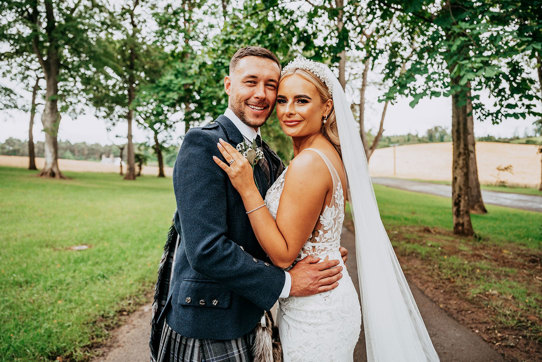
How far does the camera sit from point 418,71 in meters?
4.43

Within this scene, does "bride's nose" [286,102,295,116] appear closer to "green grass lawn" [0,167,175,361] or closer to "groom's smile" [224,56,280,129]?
"groom's smile" [224,56,280,129]

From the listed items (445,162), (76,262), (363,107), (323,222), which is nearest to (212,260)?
(323,222)

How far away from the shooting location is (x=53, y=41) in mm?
21297

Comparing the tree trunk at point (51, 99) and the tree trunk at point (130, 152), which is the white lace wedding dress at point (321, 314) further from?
the tree trunk at point (130, 152)

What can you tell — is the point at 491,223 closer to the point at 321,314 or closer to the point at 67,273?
the point at 321,314

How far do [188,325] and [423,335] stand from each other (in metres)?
1.83

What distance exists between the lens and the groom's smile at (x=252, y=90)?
204 cm

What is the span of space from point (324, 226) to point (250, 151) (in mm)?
705

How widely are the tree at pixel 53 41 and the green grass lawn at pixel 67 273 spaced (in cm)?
1388

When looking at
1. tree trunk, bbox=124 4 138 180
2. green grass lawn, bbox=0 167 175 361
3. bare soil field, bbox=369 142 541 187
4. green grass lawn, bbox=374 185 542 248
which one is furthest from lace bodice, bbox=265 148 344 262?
bare soil field, bbox=369 142 541 187

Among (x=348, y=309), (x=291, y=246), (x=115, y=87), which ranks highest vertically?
(x=115, y=87)

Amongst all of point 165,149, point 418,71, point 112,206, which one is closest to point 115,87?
point 165,149

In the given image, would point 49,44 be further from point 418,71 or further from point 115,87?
point 418,71

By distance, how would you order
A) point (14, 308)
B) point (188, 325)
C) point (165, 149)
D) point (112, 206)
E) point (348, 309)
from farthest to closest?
point (165, 149), point (112, 206), point (14, 308), point (348, 309), point (188, 325)
